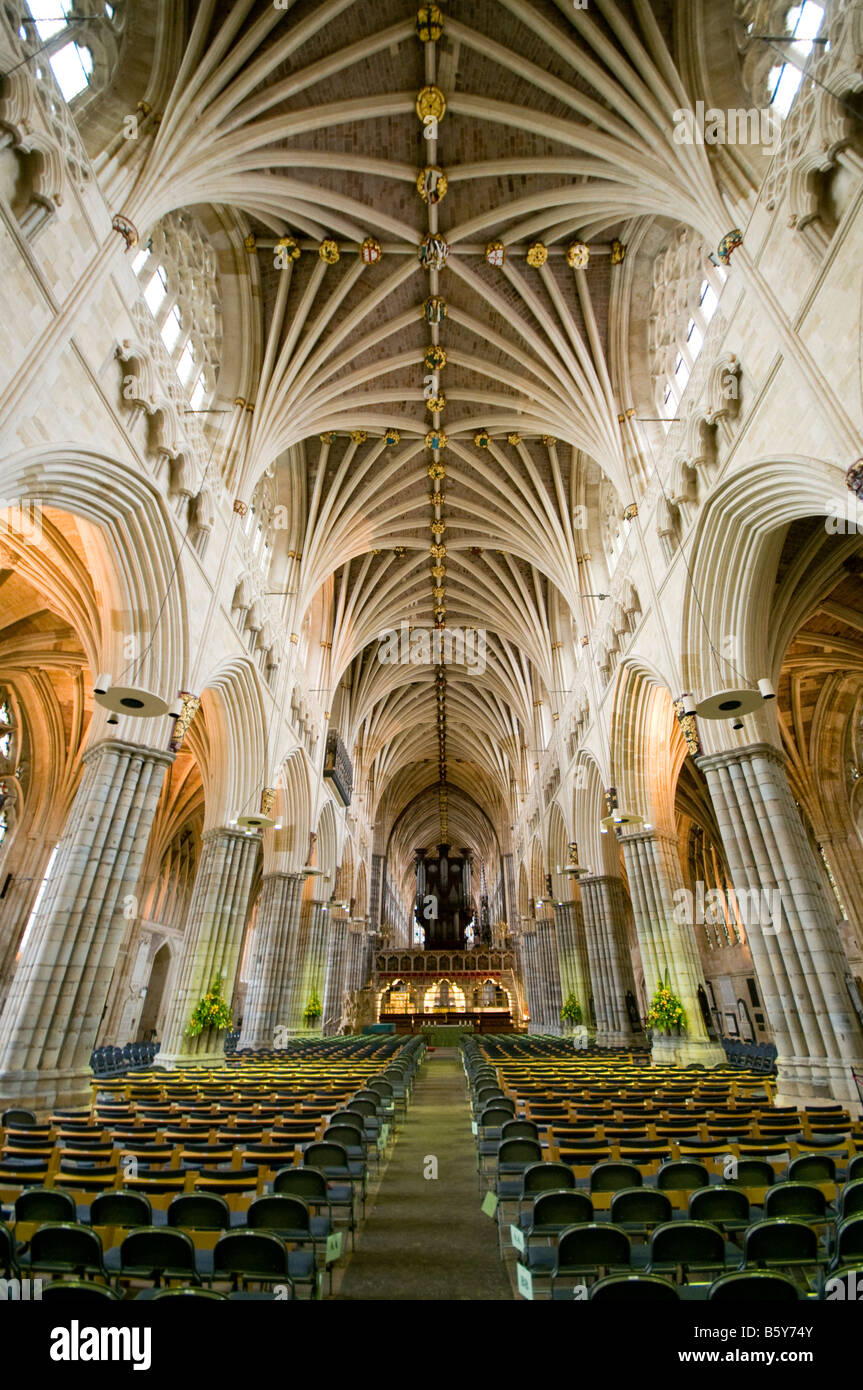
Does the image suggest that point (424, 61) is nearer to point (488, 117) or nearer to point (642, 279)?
point (488, 117)

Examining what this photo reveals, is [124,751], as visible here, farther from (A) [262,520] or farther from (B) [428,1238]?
(A) [262,520]

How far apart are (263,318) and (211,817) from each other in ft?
47.0

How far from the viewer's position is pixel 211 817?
17.9m

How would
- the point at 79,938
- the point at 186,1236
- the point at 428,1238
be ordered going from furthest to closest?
the point at 79,938 < the point at 428,1238 < the point at 186,1236

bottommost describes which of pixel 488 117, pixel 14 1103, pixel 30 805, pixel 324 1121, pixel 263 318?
pixel 324 1121

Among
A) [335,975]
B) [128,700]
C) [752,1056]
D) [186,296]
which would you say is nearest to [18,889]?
[335,975]

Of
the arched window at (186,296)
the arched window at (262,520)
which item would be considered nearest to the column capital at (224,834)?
the arched window at (262,520)

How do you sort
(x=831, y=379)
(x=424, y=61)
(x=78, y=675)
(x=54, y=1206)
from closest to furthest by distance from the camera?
(x=54, y=1206), (x=831, y=379), (x=424, y=61), (x=78, y=675)

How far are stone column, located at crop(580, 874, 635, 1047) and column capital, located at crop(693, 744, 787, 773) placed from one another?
36.8ft

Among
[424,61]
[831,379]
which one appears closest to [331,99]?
[424,61]

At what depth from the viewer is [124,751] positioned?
1215cm

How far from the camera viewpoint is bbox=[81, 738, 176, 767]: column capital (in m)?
12.0

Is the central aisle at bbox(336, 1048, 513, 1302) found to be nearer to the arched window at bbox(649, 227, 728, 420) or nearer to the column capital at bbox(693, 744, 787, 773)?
the column capital at bbox(693, 744, 787, 773)

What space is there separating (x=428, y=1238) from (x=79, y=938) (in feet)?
26.2
